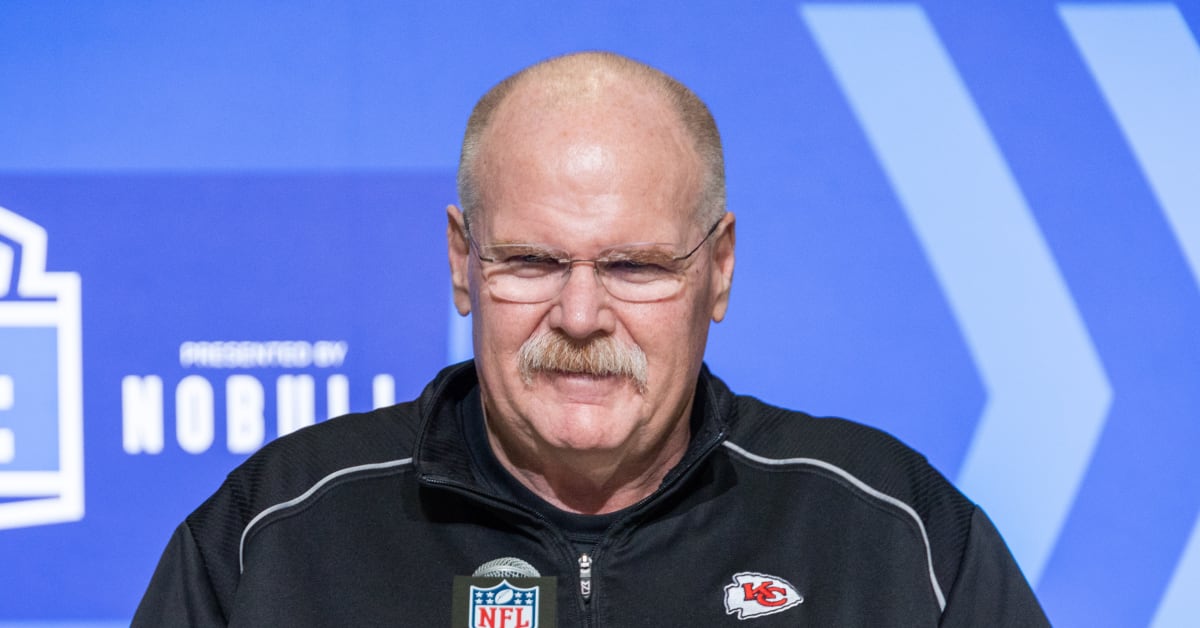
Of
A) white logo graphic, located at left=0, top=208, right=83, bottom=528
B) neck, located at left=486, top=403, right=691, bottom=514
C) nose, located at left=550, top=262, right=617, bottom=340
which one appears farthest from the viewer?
white logo graphic, located at left=0, top=208, right=83, bottom=528

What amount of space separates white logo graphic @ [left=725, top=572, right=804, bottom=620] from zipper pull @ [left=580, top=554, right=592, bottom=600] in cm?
15

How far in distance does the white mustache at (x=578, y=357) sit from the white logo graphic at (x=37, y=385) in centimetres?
123

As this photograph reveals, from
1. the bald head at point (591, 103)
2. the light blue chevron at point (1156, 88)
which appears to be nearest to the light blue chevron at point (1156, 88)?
the light blue chevron at point (1156, 88)

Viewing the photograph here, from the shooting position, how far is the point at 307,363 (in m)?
2.16

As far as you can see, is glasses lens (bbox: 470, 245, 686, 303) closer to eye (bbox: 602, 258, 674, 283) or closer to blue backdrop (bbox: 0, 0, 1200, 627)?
eye (bbox: 602, 258, 674, 283)

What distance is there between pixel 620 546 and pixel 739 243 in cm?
99

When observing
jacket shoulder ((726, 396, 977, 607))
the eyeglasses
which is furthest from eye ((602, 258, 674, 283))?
jacket shoulder ((726, 396, 977, 607))

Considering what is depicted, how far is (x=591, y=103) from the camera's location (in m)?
1.32

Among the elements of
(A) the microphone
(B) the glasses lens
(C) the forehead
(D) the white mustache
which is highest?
(C) the forehead

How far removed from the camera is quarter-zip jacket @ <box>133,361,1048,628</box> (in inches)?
51.6

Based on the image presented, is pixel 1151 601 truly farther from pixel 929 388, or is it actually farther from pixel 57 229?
pixel 57 229

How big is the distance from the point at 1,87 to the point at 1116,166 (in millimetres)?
2071

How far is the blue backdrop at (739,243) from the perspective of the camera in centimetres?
216

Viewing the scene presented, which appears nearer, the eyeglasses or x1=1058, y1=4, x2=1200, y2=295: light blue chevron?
the eyeglasses
